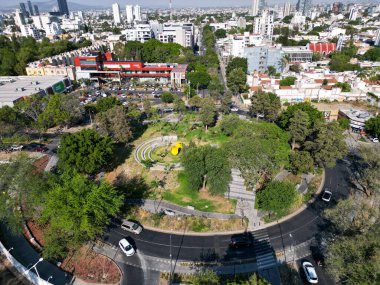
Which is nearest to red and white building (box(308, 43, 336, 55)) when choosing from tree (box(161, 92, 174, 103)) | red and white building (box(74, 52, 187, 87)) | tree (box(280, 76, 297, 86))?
tree (box(280, 76, 297, 86))

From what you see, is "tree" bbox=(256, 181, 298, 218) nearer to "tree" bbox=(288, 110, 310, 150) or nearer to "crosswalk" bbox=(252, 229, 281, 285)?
"crosswalk" bbox=(252, 229, 281, 285)

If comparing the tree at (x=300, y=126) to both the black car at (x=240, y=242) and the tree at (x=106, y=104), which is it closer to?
the black car at (x=240, y=242)

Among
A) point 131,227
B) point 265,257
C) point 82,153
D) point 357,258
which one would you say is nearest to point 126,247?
point 131,227

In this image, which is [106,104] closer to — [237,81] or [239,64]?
[237,81]

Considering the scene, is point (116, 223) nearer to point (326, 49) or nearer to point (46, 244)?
point (46, 244)

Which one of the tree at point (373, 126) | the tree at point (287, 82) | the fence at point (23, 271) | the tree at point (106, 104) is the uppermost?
the tree at point (106, 104)

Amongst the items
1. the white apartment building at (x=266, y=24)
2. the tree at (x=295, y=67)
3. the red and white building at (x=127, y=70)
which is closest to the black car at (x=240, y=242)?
the red and white building at (x=127, y=70)
